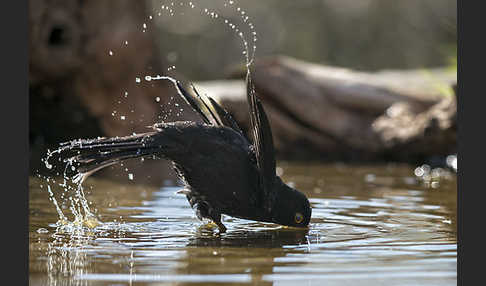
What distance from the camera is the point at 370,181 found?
9.44 metres

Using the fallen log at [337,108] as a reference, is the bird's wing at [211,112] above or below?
below

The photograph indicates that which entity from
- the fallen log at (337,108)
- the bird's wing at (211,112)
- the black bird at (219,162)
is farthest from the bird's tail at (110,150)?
the fallen log at (337,108)

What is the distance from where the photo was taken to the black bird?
18.5 ft

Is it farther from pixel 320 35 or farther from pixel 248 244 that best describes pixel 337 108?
pixel 320 35

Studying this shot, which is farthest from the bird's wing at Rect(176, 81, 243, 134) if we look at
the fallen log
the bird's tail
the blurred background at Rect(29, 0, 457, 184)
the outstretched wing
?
the fallen log

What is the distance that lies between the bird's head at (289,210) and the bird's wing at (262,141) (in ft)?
0.60

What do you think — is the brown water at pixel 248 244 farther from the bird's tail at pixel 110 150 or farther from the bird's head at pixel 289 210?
the bird's tail at pixel 110 150

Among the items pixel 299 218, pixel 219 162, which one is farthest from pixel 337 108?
pixel 219 162

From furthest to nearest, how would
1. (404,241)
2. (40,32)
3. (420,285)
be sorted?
(40,32) < (404,241) < (420,285)

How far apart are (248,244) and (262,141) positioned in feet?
2.46

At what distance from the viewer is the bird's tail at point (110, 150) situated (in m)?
5.60

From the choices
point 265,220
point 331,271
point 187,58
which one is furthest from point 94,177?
point 187,58

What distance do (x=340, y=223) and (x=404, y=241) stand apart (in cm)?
91

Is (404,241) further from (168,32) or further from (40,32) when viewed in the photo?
(168,32)
